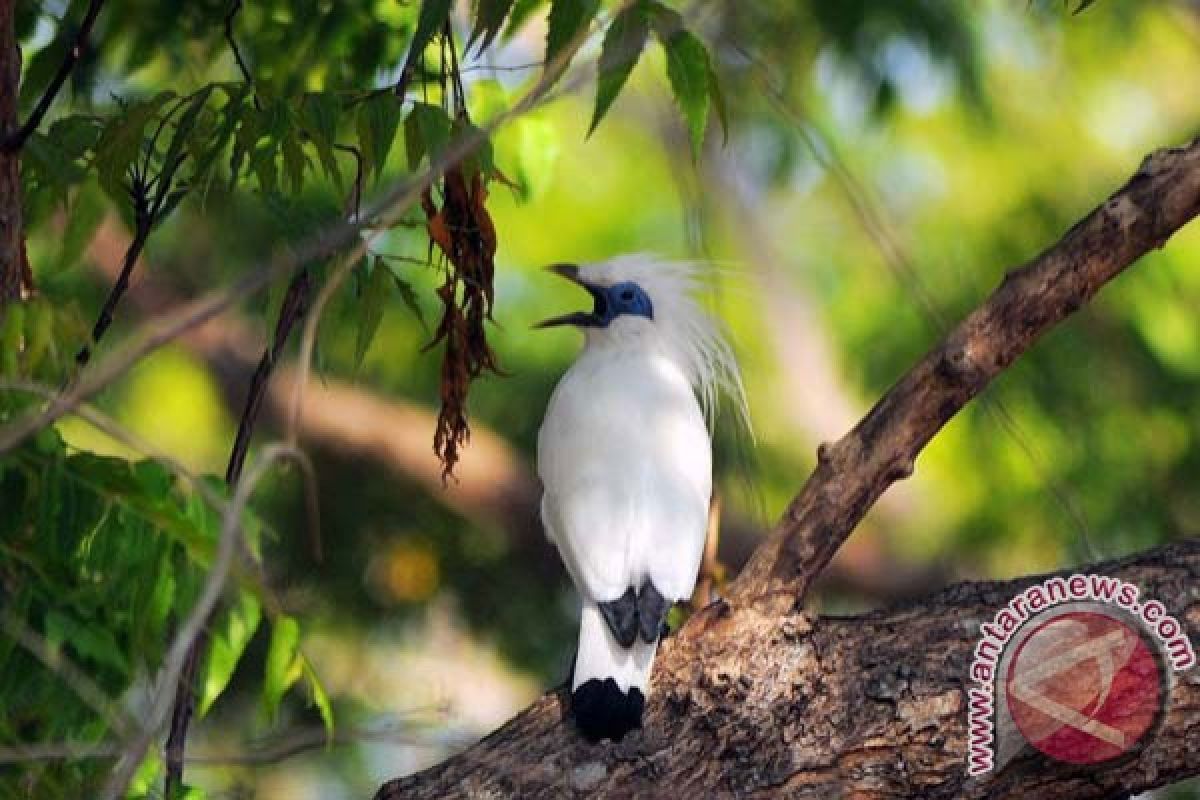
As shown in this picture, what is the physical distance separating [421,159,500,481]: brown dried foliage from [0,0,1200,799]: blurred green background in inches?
78.0

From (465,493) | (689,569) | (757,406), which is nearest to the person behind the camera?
(689,569)

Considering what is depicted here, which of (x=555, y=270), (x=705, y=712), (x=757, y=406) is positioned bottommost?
(x=705, y=712)

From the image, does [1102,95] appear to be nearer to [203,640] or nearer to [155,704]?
[203,640]

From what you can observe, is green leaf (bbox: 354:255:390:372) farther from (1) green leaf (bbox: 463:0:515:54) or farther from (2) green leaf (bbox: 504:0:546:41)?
(2) green leaf (bbox: 504:0:546:41)

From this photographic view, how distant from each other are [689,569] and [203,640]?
33.0 inches

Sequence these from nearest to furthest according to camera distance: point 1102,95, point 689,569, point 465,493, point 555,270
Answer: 1. point 689,569
2. point 555,270
3. point 465,493
4. point 1102,95

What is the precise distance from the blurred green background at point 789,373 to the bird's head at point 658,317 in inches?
47.3

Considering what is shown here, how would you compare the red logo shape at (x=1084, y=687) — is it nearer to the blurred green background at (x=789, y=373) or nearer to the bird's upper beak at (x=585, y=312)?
the bird's upper beak at (x=585, y=312)

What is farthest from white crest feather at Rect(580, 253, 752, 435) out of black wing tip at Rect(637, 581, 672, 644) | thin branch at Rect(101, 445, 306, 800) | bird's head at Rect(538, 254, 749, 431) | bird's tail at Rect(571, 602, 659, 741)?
thin branch at Rect(101, 445, 306, 800)

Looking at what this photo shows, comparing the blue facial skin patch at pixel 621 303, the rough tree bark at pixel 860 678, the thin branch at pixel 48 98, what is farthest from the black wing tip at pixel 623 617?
the thin branch at pixel 48 98

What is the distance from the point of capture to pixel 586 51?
16.0 ft

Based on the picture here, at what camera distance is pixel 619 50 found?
10.7 ft

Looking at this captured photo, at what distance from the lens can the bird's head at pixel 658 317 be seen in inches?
176

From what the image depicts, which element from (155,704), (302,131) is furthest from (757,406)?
(155,704)
